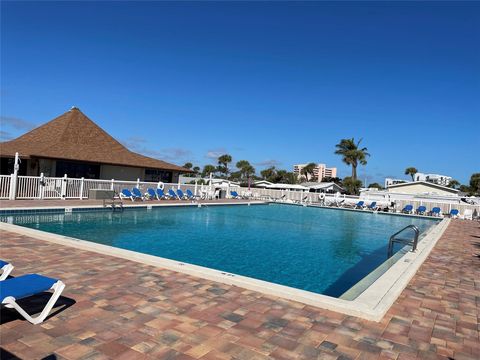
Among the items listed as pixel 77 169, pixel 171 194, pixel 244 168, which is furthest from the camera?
pixel 244 168

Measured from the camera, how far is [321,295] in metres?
4.50

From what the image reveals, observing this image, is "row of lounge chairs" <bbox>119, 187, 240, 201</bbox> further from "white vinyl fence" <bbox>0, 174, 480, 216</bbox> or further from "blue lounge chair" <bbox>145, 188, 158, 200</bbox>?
"white vinyl fence" <bbox>0, 174, 480, 216</bbox>

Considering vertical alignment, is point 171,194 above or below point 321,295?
above

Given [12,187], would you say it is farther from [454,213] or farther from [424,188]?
[424,188]

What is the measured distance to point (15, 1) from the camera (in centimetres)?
1242

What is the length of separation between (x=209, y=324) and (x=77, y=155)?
1976 cm

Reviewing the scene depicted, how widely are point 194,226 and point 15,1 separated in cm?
1022

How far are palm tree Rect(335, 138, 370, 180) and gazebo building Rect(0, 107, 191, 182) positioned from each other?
1252 inches

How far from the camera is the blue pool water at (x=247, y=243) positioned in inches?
302

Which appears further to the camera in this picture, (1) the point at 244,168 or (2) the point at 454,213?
(1) the point at 244,168

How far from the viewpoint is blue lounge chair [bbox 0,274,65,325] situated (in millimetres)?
3111

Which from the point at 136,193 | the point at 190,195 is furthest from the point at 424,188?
the point at 136,193

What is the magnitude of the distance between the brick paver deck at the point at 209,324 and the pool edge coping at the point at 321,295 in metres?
0.12

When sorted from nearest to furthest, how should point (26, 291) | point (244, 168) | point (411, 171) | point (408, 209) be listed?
point (26, 291) → point (408, 209) → point (411, 171) → point (244, 168)
